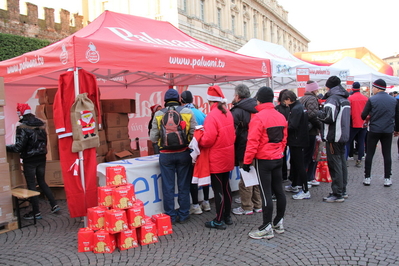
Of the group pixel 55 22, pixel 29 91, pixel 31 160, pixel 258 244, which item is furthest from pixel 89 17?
pixel 258 244

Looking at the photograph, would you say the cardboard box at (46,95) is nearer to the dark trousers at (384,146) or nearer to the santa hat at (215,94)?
the santa hat at (215,94)

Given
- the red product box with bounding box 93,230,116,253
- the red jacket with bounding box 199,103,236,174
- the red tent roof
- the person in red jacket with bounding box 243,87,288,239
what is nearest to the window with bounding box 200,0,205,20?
the red tent roof

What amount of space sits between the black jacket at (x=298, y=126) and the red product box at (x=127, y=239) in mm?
2770

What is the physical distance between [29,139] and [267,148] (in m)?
3.42

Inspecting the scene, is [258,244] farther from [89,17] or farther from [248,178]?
[89,17]

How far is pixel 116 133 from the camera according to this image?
21.0ft

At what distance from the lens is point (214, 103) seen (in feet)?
13.6

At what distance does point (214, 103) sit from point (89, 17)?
35.1 m

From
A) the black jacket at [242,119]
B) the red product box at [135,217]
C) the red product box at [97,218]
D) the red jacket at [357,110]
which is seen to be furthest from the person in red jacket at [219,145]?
the red jacket at [357,110]

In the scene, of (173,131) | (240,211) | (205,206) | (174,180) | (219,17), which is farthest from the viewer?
(219,17)

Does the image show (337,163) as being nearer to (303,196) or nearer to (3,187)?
(303,196)

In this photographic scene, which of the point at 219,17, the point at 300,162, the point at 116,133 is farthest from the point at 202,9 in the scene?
the point at 300,162

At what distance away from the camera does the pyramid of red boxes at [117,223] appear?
11.9ft

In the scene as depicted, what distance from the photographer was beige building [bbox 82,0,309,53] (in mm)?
28109
